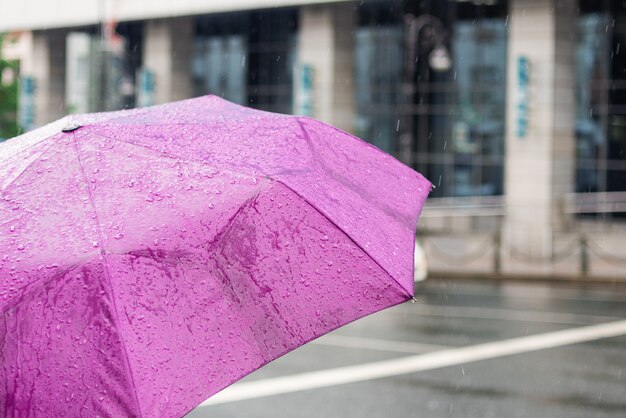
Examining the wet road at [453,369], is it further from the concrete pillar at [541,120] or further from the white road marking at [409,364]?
the concrete pillar at [541,120]

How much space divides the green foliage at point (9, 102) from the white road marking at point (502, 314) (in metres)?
21.5

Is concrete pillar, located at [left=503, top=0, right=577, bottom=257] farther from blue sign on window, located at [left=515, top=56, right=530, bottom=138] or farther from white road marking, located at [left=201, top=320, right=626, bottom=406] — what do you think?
white road marking, located at [left=201, top=320, right=626, bottom=406]

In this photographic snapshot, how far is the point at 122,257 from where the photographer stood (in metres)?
2.31

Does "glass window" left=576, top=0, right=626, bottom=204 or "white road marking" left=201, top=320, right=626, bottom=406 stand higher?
"glass window" left=576, top=0, right=626, bottom=204

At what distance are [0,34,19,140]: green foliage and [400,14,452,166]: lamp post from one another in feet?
43.3

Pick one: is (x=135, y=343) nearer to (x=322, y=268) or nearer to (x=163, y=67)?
(x=322, y=268)

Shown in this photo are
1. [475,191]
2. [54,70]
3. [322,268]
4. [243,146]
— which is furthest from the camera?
[54,70]

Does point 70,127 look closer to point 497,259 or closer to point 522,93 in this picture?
point 497,259

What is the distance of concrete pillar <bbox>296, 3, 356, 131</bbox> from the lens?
27.3 m

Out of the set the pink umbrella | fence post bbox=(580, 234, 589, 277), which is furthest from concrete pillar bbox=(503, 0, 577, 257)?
the pink umbrella

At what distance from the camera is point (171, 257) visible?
2393 millimetres

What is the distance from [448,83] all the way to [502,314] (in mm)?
16396

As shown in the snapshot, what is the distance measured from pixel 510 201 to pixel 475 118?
16.5ft

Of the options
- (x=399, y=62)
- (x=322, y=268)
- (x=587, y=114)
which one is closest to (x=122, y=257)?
(x=322, y=268)
